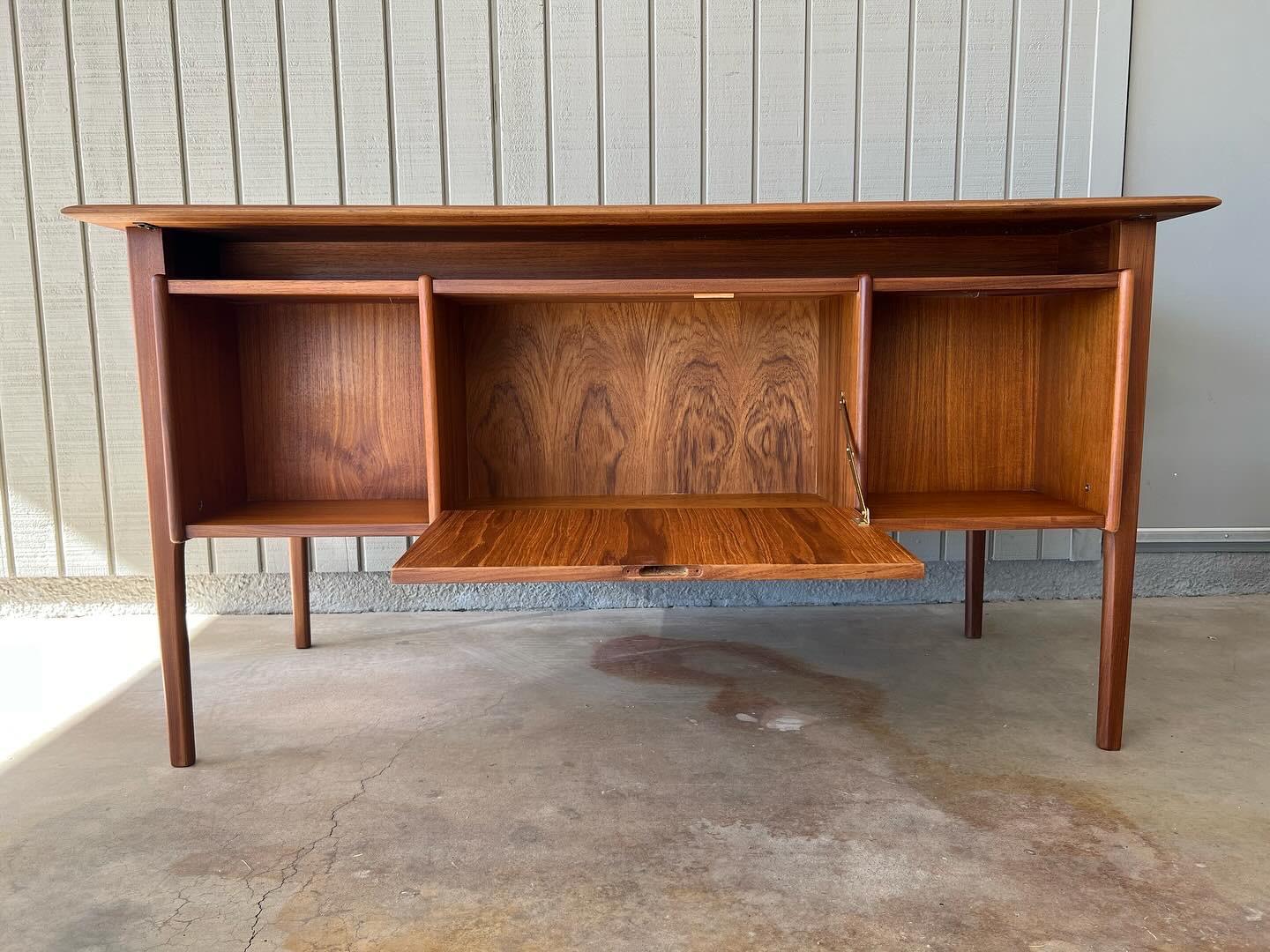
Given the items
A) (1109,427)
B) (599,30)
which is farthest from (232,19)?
(1109,427)

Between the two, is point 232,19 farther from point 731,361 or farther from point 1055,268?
point 1055,268

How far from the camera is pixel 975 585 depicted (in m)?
2.56

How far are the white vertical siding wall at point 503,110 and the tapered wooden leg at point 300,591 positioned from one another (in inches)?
34.3

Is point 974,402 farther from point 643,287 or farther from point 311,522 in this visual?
point 311,522

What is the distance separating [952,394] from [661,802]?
1.16 meters

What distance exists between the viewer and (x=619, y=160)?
8.95 feet

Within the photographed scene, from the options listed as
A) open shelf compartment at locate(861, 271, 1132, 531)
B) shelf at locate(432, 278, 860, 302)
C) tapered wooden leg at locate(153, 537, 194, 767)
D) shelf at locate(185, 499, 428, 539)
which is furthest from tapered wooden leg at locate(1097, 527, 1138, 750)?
tapered wooden leg at locate(153, 537, 194, 767)

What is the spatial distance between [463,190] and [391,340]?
0.82 m

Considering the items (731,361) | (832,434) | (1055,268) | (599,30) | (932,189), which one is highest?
(599,30)

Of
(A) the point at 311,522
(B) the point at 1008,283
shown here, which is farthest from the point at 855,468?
(A) the point at 311,522

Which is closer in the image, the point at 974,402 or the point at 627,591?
the point at 974,402

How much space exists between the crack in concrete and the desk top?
1.06m

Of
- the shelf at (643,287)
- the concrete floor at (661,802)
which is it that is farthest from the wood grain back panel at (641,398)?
the concrete floor at (661,802)

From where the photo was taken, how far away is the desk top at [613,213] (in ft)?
5.29
